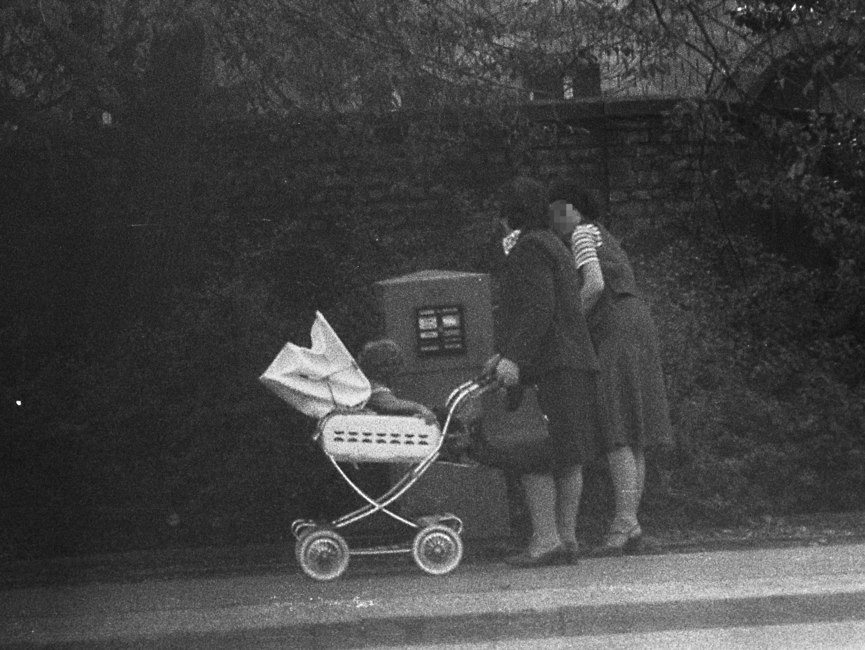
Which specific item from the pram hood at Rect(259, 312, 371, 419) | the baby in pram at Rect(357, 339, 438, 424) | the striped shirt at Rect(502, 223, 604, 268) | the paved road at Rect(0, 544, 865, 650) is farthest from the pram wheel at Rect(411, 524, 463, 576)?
the striped shirt at Rect(502, 223, 604, 268)

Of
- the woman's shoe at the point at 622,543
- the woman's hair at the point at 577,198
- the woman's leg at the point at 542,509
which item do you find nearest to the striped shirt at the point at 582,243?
the woman's hair at the point at 577,198

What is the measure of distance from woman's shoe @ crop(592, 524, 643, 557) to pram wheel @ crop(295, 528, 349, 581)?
4.84ft

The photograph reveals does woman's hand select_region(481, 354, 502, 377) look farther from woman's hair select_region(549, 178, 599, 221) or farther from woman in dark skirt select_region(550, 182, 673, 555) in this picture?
woman's hair select_region(549, 178, 599, 221)

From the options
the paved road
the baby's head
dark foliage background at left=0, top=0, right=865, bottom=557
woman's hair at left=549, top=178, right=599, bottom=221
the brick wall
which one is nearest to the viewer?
the paved road

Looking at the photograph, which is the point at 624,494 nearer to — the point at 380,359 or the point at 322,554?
the point at 380,359

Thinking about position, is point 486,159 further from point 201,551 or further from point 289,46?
point 201,551

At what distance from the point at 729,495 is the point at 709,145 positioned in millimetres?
2905

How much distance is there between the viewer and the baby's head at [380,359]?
28.1ft

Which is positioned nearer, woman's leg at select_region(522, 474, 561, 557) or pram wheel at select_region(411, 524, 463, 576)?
pram wheel at select_region(411, 524, 463, 576)

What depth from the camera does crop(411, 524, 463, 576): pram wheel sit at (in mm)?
8422

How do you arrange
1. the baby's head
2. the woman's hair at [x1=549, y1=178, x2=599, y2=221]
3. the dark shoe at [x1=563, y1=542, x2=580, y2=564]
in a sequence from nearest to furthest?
the baby's head, the dark shoe at [x1=563, y1=542, x2=580, y2=564], the woman's hair at [x1=549, y1=178, x2=599, y2=221]

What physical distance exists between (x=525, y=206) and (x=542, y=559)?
72.5 inches

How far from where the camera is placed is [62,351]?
10977 mm

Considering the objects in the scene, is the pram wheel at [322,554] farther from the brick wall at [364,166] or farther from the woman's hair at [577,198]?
the brick wall at [364,166]
